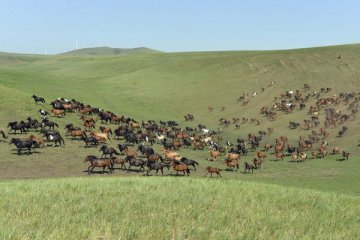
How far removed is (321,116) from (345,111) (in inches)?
107

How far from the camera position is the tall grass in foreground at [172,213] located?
710 centimetres

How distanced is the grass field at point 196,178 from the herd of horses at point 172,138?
84 cm

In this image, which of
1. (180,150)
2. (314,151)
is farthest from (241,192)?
(314,151)

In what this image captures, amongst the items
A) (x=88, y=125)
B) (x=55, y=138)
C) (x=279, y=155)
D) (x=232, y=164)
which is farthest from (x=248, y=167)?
(x=88, y=125)

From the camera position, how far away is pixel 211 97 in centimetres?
6619

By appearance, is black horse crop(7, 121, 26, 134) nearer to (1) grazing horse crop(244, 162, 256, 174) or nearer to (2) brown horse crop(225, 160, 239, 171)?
(2) brown horse crop(225, 160, 239, 171)

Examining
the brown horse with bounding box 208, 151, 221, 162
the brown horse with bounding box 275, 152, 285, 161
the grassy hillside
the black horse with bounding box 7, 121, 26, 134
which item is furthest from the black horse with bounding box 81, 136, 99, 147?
the brown horse with bounding box 275, 152, 285, 161

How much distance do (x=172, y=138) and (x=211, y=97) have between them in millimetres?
28462

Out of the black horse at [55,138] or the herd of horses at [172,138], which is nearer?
the herd of horses at [172,138]

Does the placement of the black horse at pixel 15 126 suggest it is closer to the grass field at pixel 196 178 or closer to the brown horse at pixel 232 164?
the grass field at pixel 196 178

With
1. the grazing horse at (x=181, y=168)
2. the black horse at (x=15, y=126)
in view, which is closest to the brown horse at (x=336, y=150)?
the grazing horse at (x=181, y=168)

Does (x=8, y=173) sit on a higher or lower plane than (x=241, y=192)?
lower

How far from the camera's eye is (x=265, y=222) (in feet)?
26.8

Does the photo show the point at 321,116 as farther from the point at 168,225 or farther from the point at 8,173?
the point at 168,225
